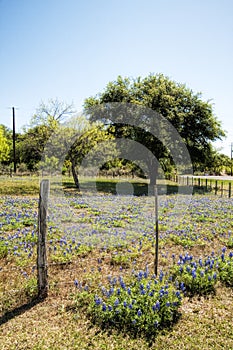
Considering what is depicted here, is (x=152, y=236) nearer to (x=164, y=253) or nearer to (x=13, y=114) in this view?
(x=164, y=253)

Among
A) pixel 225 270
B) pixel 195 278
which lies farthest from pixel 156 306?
pixel 225 270

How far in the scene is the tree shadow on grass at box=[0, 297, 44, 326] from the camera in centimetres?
457

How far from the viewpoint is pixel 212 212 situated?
12859mm

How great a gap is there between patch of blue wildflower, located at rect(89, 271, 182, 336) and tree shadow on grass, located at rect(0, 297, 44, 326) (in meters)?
1.08

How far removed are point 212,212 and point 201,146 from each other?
2002 centimetres

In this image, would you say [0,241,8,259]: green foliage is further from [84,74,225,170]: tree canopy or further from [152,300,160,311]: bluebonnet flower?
[84,74,225,170]: tree canopy

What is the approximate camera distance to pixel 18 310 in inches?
189

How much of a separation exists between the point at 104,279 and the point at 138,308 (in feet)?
4.72

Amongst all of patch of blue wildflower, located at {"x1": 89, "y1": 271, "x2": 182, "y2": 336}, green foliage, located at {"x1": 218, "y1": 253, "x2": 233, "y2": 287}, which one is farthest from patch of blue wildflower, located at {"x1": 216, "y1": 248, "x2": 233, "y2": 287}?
patch of blue wildflower, located at {"x1": 89, "y1": 271, "x2": 182, "y2": 336}

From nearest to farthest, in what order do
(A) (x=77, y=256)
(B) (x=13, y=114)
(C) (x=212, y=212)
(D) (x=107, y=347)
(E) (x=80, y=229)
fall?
(D) (x=107, y=347)
(A) (x=77, y=256)
(E) (x=80, y=229)
(C) (x=212, y=212)
(B) (x=13, y=114)

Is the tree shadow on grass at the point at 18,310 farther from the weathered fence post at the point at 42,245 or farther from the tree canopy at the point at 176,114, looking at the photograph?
the tree canopy at the point at 176,114

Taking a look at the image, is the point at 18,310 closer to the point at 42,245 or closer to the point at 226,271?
the point at 42,245

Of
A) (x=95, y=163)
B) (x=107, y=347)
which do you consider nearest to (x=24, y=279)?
(x=107, y=347)

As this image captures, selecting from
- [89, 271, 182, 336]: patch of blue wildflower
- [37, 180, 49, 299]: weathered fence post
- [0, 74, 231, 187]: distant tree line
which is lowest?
[89, 271, 182, 336]: patch of blue wildflower
